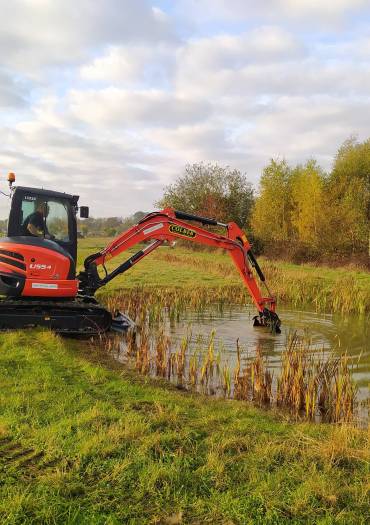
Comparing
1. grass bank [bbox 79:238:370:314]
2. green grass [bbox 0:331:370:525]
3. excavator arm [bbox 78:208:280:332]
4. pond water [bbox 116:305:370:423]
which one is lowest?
green grass [bbox 0:331:370:525]

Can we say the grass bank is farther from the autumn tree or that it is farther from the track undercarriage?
the autumn tree

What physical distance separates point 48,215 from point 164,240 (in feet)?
9.04

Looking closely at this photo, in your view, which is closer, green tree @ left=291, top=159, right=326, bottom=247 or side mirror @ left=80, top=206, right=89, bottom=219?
side mirror @ left=80, top=206, right=89, bottom=219

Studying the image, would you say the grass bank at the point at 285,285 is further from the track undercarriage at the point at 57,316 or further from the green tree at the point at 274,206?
the green tree at the point at 274,206

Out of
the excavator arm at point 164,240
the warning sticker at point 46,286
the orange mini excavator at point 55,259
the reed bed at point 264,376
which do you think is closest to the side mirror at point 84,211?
the orange mini excavator at point 55,259

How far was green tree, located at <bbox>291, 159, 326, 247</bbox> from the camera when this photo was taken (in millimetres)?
34750

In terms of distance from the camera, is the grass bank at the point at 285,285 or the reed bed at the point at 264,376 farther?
the grass bank at the point at 285,285

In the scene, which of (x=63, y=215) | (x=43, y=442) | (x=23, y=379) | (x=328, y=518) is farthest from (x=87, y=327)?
(x=328, y=518)

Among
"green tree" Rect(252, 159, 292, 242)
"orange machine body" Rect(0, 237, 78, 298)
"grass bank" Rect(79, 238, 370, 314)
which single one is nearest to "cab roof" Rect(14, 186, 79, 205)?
"orange machine body" Rect(0, 237, 78, 298)

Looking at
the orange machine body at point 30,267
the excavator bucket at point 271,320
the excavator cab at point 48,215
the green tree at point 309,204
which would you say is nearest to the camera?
the orange machine body at point 30,267

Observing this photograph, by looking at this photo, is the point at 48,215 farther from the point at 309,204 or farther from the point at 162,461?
the point at 309,204

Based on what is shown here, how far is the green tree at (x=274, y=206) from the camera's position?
4109cm

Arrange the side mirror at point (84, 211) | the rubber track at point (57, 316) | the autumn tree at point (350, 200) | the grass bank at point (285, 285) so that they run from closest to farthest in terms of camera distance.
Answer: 1. the rubber track at point (57, 316)
2. the side mirror at point (84, 211)
3. the grass bank at point (285, 285)
4. the autumn tree at point (350, 200)

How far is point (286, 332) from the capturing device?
1183 cm
